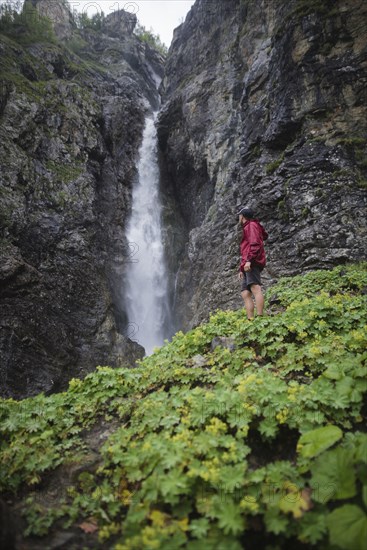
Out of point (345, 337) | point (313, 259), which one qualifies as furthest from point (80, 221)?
point (345, 337)

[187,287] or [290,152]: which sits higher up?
→ [290,152]

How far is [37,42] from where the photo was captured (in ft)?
97.5

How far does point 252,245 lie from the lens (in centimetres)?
673

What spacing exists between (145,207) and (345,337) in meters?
25.1

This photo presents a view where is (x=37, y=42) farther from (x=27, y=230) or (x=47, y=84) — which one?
(x=27, y=230)

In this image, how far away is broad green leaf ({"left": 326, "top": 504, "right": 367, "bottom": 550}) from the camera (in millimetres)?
1862

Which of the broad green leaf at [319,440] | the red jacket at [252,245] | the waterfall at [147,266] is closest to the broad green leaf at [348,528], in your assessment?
the broad green leaf at [319,440]

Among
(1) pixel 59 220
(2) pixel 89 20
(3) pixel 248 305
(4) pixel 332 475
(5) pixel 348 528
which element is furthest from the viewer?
(2) pixel 89 20

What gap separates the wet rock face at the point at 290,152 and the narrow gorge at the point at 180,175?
0.07 metres

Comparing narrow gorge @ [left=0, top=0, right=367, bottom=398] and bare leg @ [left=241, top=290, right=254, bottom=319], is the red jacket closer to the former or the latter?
bare leg @ [left=241, top=290, right=254, bottom=319]

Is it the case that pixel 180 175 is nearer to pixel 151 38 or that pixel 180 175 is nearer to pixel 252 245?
pixel 252 245

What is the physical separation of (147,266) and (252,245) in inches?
752

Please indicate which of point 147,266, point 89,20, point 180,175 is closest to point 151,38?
point 89,20

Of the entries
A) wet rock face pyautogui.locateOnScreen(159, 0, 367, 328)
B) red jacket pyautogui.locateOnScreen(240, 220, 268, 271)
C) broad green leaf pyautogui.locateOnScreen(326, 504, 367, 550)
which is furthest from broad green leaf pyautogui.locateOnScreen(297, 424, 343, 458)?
wet rock face pyautogui.locateOnScreen(159, 0, 367, 328)
